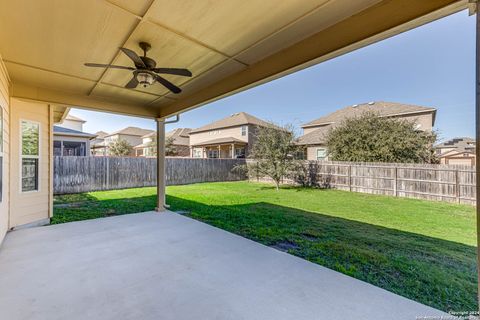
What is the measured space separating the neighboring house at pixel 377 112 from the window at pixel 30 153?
9395 mm

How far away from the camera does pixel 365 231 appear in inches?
166

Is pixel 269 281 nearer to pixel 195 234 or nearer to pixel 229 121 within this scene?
pixel 195 234

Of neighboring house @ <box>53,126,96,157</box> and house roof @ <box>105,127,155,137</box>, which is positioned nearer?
neighboring house @ <box>53,126,96,157</box>

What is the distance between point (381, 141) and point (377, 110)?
4604 mm

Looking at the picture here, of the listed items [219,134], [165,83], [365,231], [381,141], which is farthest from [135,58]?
[219,134]

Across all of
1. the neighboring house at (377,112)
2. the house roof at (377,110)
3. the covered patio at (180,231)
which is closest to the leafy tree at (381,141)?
the neighboring house at (377,112)

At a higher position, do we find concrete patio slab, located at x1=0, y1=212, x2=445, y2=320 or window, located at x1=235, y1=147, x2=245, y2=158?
window, located at x1=235, y1=147, x2=245, y2=158

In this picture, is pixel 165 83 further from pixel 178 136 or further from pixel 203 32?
pixel 178 136

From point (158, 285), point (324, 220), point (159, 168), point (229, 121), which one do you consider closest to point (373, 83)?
point (229, 121)

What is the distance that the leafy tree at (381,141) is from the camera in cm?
948

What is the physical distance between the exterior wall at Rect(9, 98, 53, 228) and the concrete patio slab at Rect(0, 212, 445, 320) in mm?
861

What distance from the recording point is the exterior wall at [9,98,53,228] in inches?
165

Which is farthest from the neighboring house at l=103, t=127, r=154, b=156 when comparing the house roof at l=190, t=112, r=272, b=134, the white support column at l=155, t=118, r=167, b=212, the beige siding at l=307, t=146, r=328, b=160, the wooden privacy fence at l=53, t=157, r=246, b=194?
the white support column at l=155, t=118, r=167, b=212

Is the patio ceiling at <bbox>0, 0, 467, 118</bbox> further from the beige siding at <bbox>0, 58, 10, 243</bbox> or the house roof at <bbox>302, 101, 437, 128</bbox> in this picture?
the house roof at <bbox>302, 101, 437, 128</bbox>
